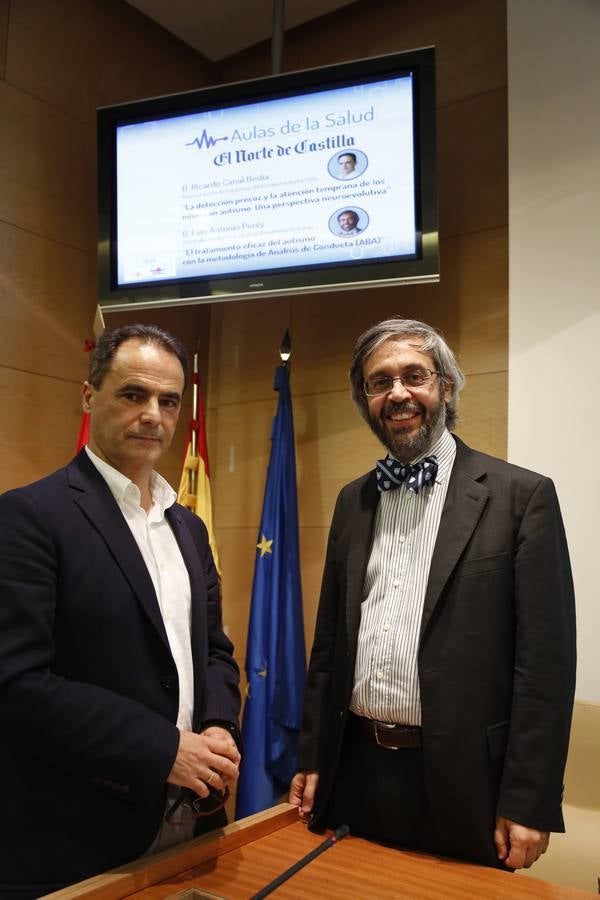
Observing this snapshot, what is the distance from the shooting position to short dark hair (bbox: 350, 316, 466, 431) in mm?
1983

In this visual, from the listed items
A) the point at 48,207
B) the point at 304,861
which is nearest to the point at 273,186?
the point at 48,207

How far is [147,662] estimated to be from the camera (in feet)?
4.64

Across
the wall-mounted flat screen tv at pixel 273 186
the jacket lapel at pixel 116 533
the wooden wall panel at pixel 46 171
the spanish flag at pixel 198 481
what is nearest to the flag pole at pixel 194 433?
the spanish flag at pixel 198 481

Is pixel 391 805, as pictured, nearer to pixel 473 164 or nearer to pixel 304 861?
pixel 304 861

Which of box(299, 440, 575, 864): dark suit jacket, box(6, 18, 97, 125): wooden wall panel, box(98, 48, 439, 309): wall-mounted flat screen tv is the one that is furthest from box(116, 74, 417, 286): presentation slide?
box(299, 440, 575, 864): dark suit jacket

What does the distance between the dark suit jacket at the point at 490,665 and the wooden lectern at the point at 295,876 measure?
167mm

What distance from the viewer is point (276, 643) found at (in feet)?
10.6

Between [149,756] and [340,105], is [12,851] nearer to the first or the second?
[149,756]

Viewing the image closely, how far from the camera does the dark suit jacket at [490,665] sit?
1.55 m

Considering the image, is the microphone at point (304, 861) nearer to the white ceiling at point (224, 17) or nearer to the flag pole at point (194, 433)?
the flag pole at point (194, 433)

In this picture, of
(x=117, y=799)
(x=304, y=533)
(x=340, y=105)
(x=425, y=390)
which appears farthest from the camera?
(x=304, y=533)

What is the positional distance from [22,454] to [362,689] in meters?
2.04

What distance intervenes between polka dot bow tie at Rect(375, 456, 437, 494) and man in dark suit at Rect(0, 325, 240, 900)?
598mm

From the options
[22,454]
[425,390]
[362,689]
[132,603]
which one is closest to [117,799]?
[132,603]
